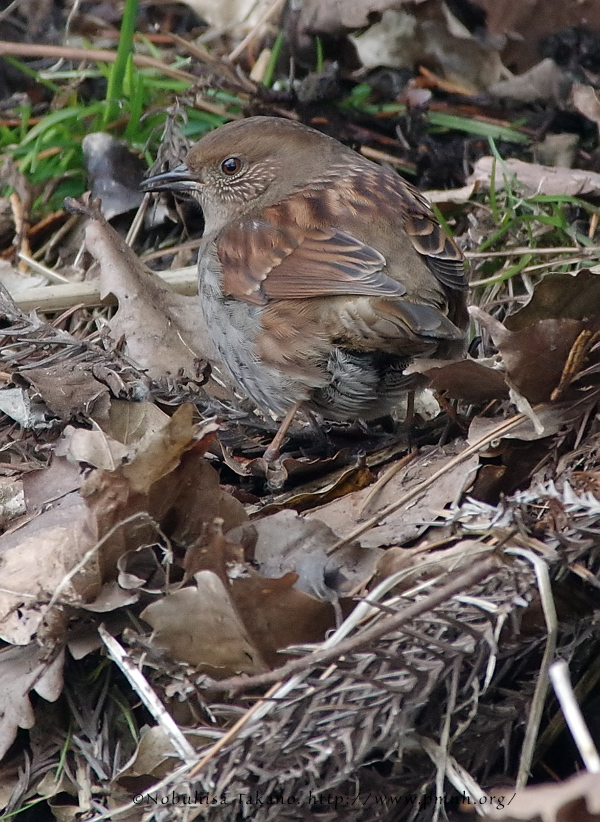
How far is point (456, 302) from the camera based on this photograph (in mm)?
3934

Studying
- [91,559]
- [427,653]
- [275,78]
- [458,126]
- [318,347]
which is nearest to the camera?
[427,653]

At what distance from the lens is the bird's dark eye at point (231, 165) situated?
15.7 feet

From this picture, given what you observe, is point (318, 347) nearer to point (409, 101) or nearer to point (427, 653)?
point (427, 653)

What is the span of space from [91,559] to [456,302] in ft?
5.44

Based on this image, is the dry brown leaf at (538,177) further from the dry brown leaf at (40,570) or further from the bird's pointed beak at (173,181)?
the dry brown leaf at (40,570)

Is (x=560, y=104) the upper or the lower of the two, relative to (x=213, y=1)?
lower

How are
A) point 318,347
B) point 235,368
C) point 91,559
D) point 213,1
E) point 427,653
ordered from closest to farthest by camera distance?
point 427,653
point 91,559
point 318,347
point 235,368
point 213,1

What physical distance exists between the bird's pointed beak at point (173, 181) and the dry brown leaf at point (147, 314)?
267 millimetres

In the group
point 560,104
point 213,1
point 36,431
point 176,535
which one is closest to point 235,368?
point 36,431

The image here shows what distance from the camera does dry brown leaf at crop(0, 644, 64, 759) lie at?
2.96m

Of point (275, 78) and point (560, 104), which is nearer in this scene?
point (560, 104)

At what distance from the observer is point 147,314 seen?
15.2 ft

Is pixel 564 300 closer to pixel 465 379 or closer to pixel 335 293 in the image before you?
pixel 465 379

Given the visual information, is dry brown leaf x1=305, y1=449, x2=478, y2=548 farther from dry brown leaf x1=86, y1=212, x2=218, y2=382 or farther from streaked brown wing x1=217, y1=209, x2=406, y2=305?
dry brown leaf x1=86, y1=212, x2=218, y2=382
